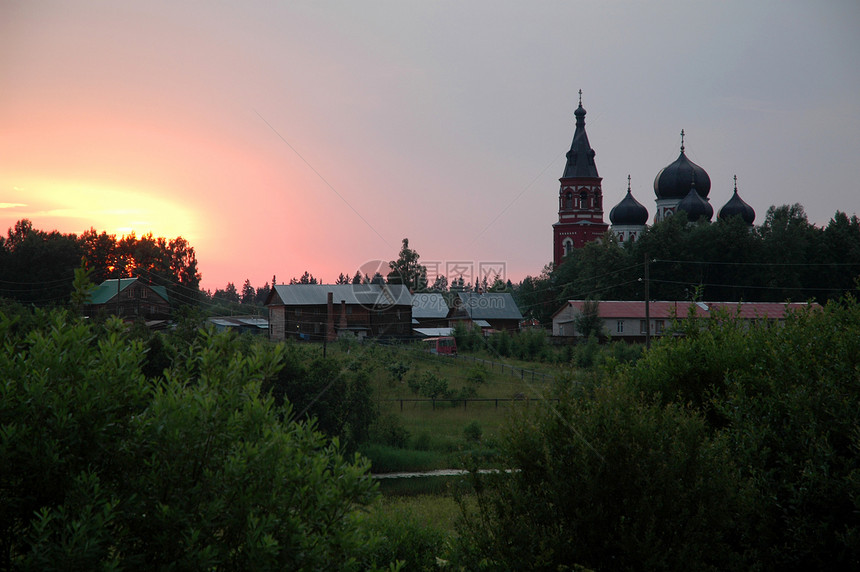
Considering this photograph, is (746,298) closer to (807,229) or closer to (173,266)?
(807,229)

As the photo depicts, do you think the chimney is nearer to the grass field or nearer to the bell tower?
the grass field

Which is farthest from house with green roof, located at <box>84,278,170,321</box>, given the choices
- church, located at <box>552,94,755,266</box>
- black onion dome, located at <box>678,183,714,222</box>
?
black onion dome, located at <box>678,183,714,222</box>

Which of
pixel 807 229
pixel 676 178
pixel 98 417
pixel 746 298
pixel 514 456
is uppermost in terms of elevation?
pixel 676 178

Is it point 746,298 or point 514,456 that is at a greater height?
point 746,298

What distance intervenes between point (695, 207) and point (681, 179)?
534cm

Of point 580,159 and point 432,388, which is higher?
point 580,159

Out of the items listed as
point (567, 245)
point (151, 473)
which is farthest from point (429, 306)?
point (151, 473)

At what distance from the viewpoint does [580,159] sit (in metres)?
90.3

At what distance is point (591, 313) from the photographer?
56844mm

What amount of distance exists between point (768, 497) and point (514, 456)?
3017 mm

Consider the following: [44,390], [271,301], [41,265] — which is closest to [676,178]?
[271,301]

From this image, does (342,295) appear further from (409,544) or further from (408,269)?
(409,544)

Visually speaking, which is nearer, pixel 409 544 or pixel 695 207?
pixel 409 544

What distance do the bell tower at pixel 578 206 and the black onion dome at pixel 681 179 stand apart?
821 cm
